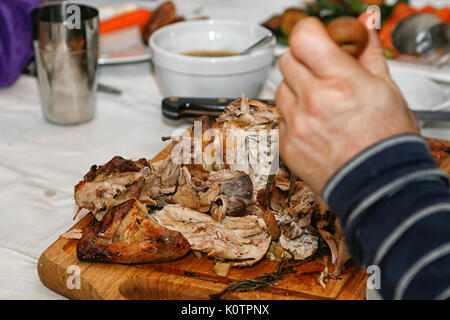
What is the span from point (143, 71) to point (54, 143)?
611 millimetres

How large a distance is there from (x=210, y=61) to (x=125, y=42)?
63 centimetres

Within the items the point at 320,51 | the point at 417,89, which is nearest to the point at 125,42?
the point at 417,89

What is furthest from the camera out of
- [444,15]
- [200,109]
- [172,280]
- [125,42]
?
[444,15]

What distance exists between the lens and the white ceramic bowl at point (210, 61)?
1.59m

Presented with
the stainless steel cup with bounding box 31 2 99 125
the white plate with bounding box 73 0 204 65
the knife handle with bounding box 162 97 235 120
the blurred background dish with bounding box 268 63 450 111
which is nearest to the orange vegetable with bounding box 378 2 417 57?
the blurred background dish with bounding box 268 63 450 111

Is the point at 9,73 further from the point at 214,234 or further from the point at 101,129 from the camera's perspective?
the point at 214,234

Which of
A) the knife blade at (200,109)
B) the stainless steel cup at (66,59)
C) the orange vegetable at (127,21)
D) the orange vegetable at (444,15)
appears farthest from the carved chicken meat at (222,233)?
the orange vegetable at (444,15)

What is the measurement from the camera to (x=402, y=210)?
69 cm

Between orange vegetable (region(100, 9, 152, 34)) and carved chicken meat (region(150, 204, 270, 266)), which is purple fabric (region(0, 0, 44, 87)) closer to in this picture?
orange vegetable (region(100, 9, 152, 34))

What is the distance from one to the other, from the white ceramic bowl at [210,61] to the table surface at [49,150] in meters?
0.15

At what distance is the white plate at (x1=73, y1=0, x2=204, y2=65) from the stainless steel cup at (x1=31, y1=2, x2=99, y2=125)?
0.72 ft

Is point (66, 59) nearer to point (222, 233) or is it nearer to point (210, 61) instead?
point (210, 61)

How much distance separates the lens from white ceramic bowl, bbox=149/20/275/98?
1594mm

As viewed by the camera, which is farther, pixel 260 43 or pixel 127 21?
pixel 127 21
